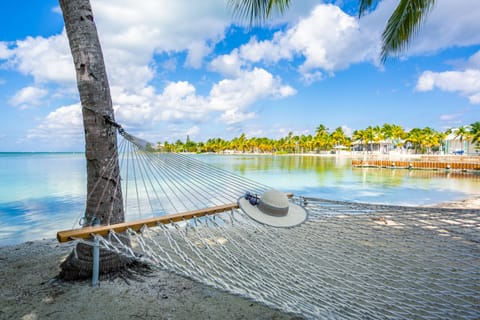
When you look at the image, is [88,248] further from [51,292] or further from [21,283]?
[21,283]

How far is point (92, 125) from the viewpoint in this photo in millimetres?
1863

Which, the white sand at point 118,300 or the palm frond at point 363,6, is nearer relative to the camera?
the white sand at point 118,300

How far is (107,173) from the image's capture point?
1.90 m

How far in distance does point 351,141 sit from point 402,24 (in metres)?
43.6

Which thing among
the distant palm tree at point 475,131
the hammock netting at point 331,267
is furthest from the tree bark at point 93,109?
the distant palm tree at point 475,131

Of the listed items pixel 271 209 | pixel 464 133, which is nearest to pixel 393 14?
pixel 271 209

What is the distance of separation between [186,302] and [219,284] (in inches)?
27.0

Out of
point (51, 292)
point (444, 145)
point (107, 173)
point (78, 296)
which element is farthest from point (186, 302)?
point (444, 145)

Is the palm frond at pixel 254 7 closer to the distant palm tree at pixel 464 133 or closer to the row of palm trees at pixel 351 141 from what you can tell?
the row of palm trees at pixel 351 141

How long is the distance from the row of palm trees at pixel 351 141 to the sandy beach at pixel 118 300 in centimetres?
1982

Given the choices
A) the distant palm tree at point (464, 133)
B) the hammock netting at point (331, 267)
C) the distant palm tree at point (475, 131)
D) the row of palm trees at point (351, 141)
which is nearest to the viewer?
the hammock netting at point (331, 267)

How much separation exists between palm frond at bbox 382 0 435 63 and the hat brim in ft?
8.47

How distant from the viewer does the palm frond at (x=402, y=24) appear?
117 inches

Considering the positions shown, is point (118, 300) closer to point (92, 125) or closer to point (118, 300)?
point (118, 300)
